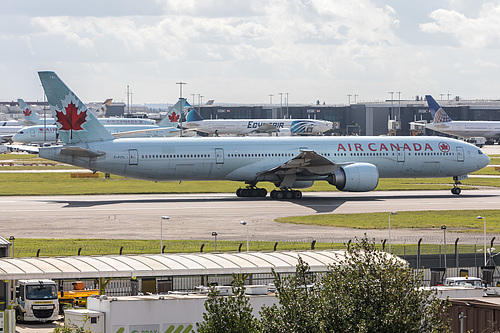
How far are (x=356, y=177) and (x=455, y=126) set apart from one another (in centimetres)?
11334

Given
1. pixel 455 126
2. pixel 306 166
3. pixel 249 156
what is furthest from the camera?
pixel 455 126

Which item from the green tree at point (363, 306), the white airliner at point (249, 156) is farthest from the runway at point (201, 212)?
the green tree at point (363, 306)

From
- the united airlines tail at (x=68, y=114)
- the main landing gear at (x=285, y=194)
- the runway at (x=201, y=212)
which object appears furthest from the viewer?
the main landing gear at (x=285, y=194)

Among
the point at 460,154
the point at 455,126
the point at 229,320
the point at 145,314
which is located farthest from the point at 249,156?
the point at 455,126

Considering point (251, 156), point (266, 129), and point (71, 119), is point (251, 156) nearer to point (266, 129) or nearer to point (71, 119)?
point (71, 119)

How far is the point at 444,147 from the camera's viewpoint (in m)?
67.6

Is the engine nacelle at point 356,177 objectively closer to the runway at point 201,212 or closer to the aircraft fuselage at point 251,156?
the runway at point 201,212

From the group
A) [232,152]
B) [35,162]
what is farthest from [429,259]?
[35,162]

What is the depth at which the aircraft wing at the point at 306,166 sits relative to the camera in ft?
203

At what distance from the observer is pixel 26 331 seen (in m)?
28.7

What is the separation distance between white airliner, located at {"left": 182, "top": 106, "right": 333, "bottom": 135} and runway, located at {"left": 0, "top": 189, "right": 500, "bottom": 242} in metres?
115

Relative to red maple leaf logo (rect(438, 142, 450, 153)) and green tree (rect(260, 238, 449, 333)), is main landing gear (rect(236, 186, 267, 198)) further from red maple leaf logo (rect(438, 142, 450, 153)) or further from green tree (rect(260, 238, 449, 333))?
green tree (rect(260, 238, 449, 333))

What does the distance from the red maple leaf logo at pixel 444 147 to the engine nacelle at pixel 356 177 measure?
734 cm

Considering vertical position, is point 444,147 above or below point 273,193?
above
